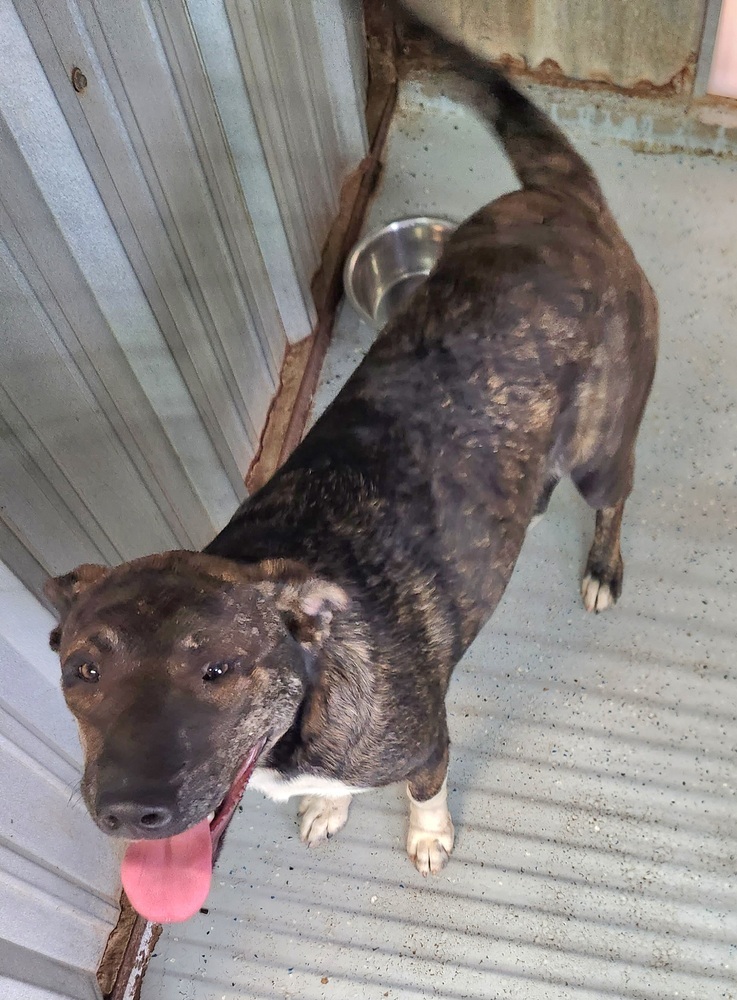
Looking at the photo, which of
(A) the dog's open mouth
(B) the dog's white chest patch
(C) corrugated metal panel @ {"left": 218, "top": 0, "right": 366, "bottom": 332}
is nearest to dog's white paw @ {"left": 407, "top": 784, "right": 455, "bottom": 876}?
(B) the dog's white chest patch

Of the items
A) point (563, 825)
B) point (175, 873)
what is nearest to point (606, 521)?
point (563, 825)

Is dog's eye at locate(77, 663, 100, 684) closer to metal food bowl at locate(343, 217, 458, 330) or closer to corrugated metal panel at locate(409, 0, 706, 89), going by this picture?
metal food bowl at locate(343, 217, 458, 330)

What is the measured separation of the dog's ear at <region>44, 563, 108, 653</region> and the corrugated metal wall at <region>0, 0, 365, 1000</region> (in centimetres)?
29

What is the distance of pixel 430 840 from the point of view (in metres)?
2.50

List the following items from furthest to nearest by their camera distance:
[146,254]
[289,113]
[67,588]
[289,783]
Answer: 1. [289,113]
2. [146,254]
3. [289,783]
4. [67,588]

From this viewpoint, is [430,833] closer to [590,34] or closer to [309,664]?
[309,664]

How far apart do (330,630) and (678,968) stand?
1515mm

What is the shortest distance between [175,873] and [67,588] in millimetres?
576

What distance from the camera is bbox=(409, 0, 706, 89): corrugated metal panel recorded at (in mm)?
3553

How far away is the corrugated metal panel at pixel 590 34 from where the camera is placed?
3553 mm

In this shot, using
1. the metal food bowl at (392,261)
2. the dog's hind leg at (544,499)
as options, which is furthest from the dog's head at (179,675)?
the metal food bowl at (392,261)

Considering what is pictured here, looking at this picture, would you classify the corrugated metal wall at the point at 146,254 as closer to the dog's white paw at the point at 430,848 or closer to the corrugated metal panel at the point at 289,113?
the corrugated metal panel at the point at 289,113

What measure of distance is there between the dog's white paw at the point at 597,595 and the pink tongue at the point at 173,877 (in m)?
1.67

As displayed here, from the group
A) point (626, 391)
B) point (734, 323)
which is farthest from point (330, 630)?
point (734, 323)
